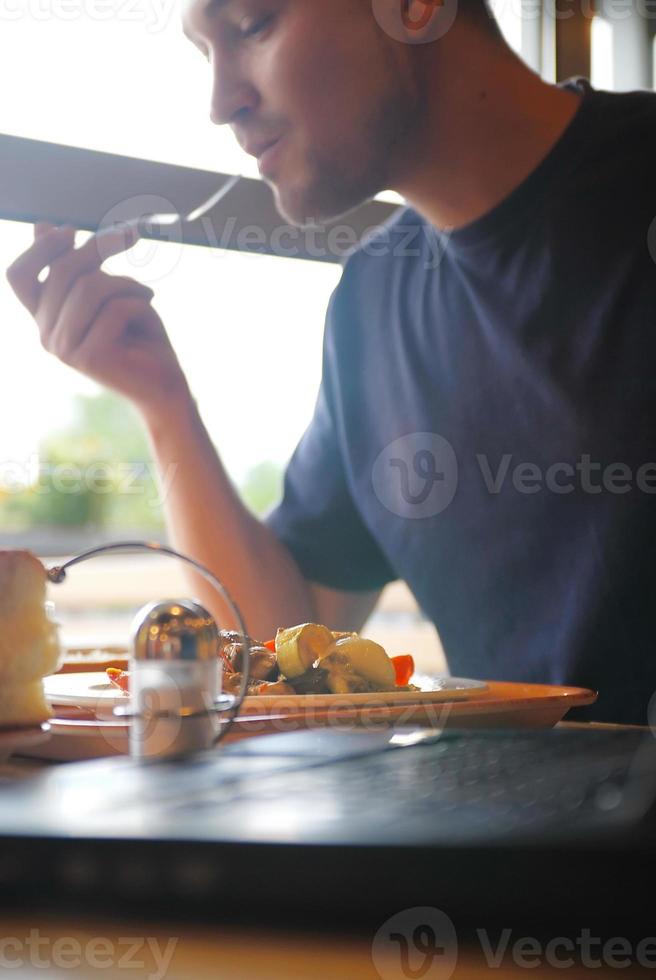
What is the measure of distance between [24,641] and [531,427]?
2.58 ft

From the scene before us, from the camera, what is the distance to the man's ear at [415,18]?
4.50ft

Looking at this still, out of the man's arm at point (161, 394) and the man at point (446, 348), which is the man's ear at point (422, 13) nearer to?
the man at point (446, 348)

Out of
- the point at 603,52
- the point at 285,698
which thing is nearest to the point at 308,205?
the point at 285,698

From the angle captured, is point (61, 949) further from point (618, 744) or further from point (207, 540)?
point (207, 540)

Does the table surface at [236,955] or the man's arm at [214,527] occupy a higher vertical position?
the man's arm at [214,527]

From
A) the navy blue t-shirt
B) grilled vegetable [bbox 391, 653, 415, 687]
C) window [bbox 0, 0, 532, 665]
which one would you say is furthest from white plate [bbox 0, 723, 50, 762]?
the navy blue t-shirt

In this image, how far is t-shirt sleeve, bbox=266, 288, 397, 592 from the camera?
1.43 meters

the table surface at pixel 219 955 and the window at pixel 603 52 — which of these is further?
the window at pixel 603 52

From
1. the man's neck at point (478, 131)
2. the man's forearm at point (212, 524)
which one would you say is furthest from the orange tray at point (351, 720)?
the man's neck at point (478, 131)

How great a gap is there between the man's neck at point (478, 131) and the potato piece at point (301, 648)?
78 centimetres

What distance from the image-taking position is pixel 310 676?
26.2 inches

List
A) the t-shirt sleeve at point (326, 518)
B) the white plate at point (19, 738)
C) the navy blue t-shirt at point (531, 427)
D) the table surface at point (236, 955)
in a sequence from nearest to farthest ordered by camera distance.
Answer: the table surface at point (236, 955) → the white plate at point (19, 738) → the navy blue t-shirt at point (531, 427) → the t-shirt sleeve at point (326, 518)

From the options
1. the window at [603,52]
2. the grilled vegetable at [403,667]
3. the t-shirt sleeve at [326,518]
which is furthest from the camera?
the window at [603,52]

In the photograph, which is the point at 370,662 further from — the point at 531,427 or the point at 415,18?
the point at 415,18
